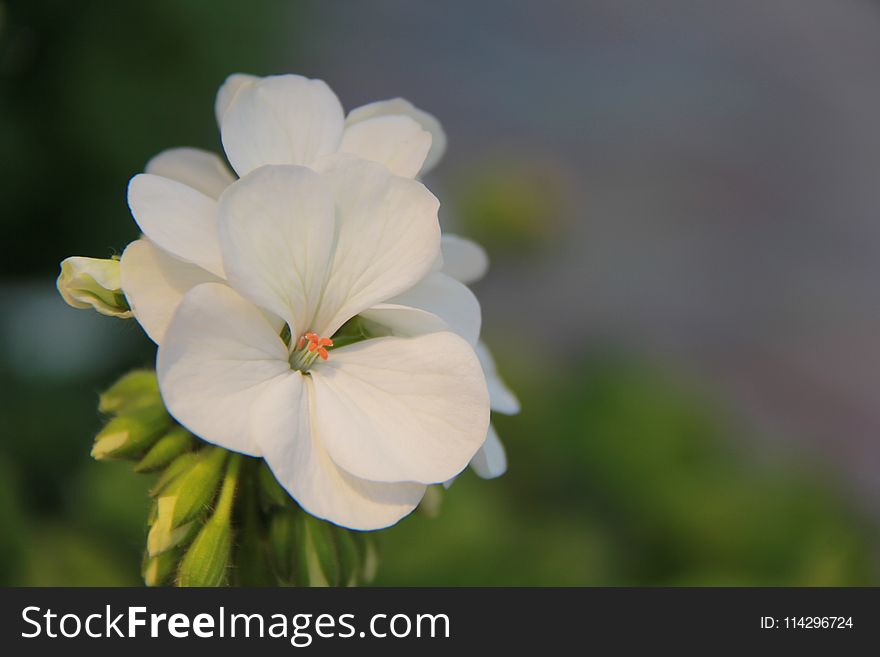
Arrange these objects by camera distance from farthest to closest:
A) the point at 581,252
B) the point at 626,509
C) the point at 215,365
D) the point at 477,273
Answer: the point at 581,252, the point at 626,509, the point at 477,273, the point at 215,365

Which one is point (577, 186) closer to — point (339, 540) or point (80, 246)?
point (80, 246)

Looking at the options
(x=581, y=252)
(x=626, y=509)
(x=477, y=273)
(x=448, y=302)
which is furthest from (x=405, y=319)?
(x=581, y=252)

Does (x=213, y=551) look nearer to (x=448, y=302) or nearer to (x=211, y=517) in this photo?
(x=211, y=517)

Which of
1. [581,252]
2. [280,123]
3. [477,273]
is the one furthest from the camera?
[581,252]

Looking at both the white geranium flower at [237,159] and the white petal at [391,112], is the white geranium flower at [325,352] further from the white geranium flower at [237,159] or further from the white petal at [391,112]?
the white petal at [391,112]

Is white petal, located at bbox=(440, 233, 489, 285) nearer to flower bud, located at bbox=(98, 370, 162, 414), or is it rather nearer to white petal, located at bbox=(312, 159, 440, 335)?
white petal, located at bbox=(312, 159, 440, 335)

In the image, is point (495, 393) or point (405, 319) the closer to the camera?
point (405, 319)

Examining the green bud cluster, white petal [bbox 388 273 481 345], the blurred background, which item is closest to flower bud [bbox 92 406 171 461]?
the green bud cluster

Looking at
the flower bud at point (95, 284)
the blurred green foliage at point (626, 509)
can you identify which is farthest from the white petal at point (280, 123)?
the blurred green foliage at point (626, 509)

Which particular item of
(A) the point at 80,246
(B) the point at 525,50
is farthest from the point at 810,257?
(A) the point at 80,246
